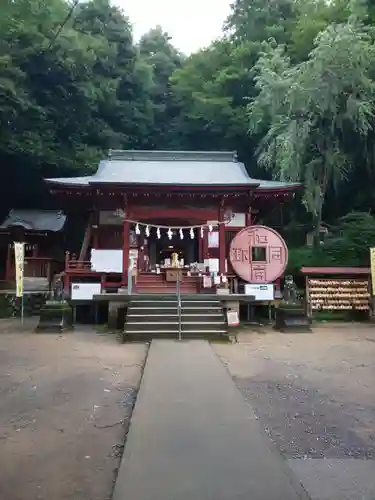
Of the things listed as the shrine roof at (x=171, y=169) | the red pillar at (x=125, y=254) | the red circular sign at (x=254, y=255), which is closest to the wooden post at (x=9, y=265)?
the shrine roof at (x=171, y=169)

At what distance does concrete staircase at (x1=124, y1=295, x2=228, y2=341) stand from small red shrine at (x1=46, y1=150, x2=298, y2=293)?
5.33ft

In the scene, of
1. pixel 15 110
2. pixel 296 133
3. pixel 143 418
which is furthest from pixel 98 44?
pixel 143 418

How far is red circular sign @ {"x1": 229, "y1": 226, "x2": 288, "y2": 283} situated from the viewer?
1292 centimetres

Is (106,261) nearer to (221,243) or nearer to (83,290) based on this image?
(83,290)

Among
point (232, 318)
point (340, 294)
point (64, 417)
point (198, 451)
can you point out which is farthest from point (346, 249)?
point (198, 451)

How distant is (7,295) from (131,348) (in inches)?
398

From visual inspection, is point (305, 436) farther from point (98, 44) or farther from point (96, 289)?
point (98, 44)

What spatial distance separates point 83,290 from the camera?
41.8 ft

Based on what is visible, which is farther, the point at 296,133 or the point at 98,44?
the point at 98,44

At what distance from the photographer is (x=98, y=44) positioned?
24156 mm

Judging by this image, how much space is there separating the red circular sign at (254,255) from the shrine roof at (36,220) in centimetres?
1078

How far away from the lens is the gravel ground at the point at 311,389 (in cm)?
383

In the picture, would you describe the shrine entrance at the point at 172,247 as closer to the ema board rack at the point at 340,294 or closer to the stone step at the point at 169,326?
the ema board rack at the point at 340,294

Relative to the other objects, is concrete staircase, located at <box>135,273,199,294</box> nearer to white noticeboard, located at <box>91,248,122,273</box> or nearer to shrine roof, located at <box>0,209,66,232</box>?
white noticeboard, located at <box>91,248,122,273</box>
